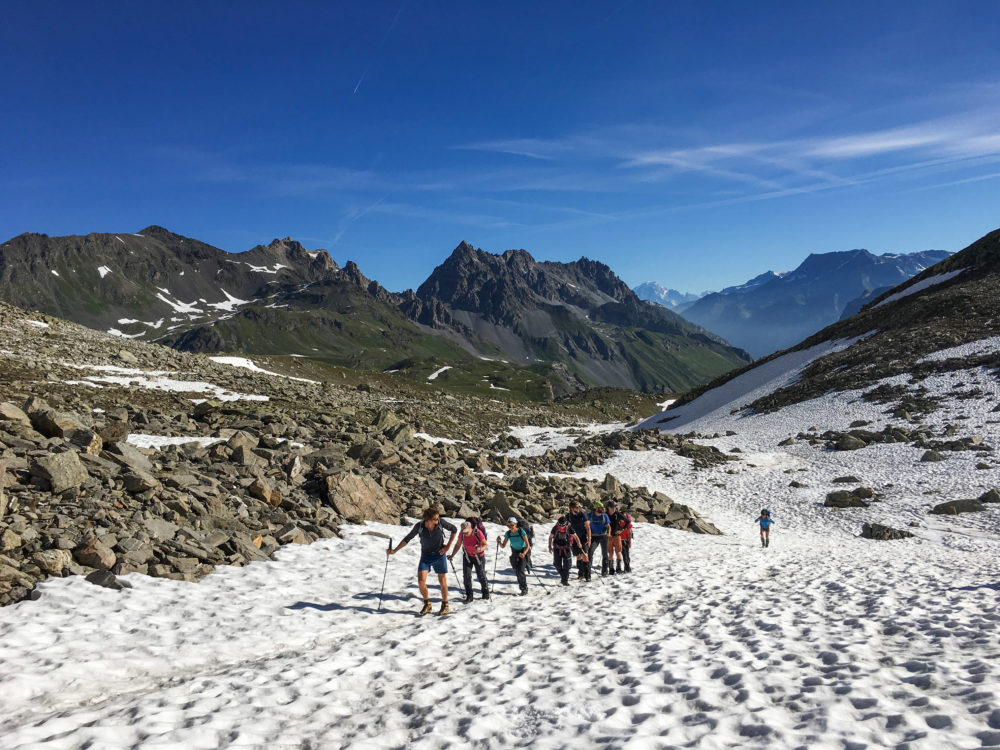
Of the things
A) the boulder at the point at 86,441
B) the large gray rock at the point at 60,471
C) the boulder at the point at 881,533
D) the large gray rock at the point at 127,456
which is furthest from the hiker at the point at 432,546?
the boulder at the point at 881,533

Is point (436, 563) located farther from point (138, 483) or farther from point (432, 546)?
point (138, 483)

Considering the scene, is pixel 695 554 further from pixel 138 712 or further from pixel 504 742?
pixel 138 712

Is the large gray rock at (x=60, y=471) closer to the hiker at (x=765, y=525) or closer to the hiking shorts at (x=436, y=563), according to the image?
the hiking shorts at (x=436, y=563)

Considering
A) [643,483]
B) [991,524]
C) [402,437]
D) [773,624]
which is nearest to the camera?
[773,624]

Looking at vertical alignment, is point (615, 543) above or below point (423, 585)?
below

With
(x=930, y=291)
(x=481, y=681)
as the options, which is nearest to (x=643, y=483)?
(x=481, y=681)

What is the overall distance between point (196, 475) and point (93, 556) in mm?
6688

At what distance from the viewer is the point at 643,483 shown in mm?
39250

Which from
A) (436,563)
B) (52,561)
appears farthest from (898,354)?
(52,561)

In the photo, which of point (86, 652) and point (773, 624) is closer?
point (86, 652)

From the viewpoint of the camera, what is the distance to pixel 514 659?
1045 cm

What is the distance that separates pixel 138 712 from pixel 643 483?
116 feet

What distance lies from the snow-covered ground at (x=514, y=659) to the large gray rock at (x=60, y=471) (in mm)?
4272

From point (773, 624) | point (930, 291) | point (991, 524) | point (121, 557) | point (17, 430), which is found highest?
point (930, 291)
